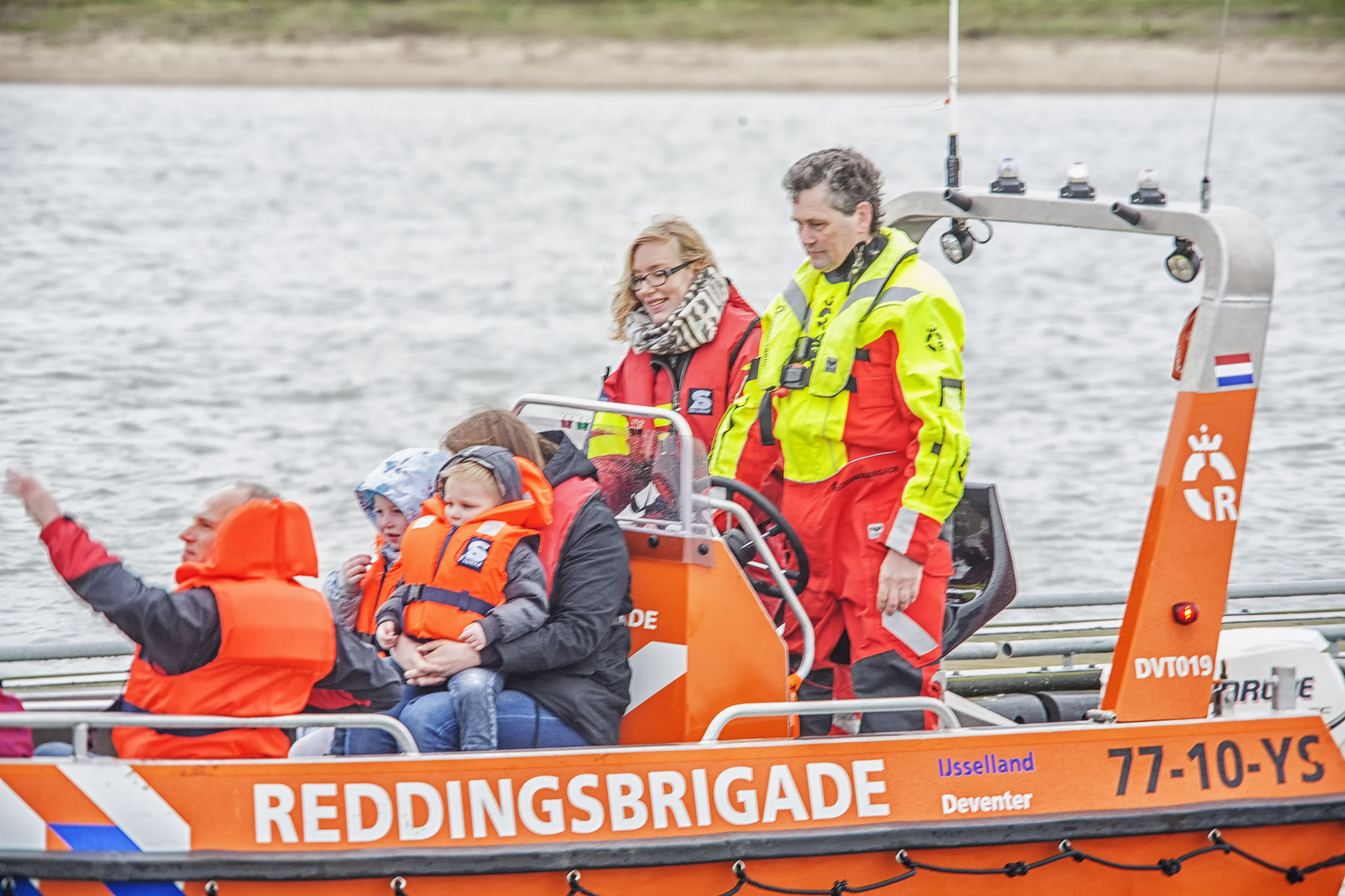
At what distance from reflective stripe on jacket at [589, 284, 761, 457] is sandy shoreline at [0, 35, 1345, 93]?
96.3ft

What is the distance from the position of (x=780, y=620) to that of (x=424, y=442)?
745 centimetres

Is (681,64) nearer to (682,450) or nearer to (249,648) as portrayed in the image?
(682,450)

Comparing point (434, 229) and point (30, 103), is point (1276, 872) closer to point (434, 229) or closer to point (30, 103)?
point (434, 229)

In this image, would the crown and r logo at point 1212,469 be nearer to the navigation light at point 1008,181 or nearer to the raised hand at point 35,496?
the navigation light at point 1008,181

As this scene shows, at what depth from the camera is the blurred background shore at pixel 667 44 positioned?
109ft

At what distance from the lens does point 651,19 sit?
36062 mm

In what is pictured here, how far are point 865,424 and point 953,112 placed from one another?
856 millimetres

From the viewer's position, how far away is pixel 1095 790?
3.74m

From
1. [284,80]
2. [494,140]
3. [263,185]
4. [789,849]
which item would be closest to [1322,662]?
[789,849]

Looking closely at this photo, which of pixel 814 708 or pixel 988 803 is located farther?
pixel 988 803

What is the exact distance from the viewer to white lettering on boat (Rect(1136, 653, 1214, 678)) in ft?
12.6

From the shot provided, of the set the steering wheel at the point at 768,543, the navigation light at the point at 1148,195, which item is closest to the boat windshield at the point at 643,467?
the steering wheel at the point at 768,543

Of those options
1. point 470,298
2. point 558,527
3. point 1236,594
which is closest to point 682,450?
point 558,527

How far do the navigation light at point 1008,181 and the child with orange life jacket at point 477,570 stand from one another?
4.91 feet
